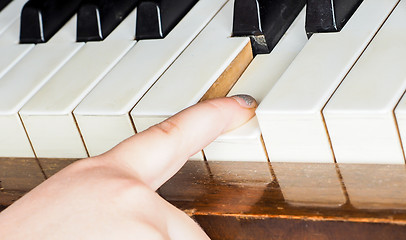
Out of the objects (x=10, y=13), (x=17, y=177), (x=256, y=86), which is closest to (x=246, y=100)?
(x=256, y=86)

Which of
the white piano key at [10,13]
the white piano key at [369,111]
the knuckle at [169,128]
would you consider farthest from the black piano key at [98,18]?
the white piano key at [369,111]

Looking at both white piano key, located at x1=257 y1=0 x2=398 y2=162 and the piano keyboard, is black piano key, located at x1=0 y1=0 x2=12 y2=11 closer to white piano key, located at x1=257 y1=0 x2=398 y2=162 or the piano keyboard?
the piano keyboard

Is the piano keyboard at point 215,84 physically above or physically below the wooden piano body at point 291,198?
above

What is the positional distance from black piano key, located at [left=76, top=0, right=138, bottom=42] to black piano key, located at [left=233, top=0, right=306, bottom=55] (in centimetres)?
29

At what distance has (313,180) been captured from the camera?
109 centimetres

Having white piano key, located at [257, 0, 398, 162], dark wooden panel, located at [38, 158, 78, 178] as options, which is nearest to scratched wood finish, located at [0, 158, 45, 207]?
dark wooden panel, located at [38, 158, 78, 178]

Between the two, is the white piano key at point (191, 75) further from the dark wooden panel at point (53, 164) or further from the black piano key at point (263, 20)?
the dark wooden panel at point (53, 164)

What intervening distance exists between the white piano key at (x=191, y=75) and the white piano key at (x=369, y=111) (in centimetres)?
24

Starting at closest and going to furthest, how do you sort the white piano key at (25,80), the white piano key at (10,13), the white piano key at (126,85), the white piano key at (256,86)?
the white piano key at (256,86), the white piano key at (126,85), the white piano key at (25,80), the white piano key at (10,13)

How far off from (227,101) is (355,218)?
0.28 metres

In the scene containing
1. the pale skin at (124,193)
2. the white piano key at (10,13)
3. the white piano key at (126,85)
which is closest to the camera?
the pale skin at (124,193)

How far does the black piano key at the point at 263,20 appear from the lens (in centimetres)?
133

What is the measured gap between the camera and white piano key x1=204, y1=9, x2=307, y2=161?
3.83 feet

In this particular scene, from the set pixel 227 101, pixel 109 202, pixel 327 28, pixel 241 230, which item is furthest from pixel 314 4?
pixel 109 202
